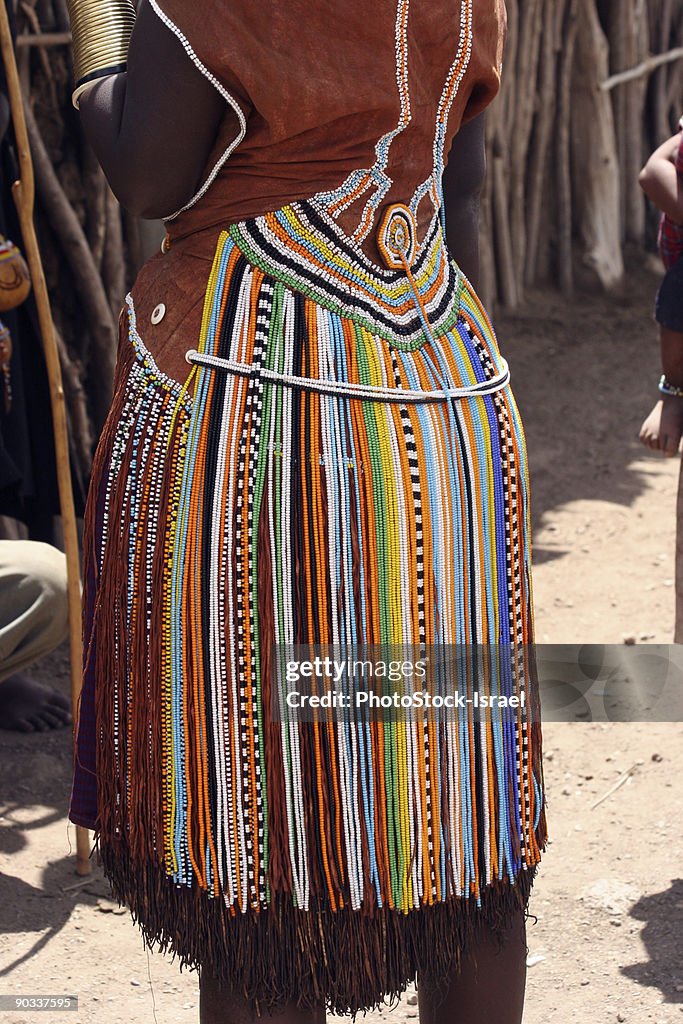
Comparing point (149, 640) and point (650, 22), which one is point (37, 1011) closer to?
point (149, 640)

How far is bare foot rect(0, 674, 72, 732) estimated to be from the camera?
10.7ft

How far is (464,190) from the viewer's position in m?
1.69

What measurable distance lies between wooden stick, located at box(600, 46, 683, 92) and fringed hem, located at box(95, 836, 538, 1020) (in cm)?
600

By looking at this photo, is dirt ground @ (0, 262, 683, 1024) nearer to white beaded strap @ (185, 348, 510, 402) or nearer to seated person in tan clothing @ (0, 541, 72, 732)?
seated person in tan clothing @ (0, 541, 72, 732)

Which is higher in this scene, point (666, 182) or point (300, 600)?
point (666, 182)

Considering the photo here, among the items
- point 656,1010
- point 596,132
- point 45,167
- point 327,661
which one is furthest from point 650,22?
point 327,661

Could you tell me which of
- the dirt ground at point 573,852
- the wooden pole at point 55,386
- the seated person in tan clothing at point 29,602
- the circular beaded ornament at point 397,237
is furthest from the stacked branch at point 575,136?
the circular beaded ornament at point 397,237

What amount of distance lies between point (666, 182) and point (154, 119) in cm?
150

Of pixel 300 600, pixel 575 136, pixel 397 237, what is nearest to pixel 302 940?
pixel 300 600

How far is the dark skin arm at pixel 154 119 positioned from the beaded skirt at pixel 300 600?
9cm

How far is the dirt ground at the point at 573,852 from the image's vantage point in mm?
2314

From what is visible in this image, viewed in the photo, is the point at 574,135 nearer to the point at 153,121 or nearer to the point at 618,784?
the point at 618,784

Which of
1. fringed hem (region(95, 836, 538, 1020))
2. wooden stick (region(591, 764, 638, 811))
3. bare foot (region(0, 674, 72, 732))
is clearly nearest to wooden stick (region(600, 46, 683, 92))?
wooden stick (region(591, 764, 638, 811))

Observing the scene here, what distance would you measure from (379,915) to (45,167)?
262cm
